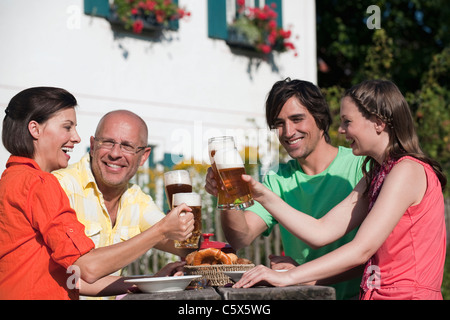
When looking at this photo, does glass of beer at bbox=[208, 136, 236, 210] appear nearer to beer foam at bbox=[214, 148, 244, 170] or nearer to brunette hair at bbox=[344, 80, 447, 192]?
beer foam at bbox=[214, 148, 244, 170]

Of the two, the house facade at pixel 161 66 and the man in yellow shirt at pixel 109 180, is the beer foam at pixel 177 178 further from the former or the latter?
the house facade at pixel 161 66

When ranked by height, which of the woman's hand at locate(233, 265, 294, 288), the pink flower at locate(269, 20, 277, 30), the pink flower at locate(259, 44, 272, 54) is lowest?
the woman's hand at locate(233, 265, 294, 288)

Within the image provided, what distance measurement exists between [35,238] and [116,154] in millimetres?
1080

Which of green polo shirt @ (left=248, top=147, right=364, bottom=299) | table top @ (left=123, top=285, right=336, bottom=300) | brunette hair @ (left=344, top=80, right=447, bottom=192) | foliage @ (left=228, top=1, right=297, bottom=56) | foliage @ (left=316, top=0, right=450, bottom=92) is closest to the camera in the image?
table top @ (left=123, top=285, right=336, bottom=300)

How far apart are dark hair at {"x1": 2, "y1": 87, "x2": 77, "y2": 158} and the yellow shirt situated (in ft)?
2.41

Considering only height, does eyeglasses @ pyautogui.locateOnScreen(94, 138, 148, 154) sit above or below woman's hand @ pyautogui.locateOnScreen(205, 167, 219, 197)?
above

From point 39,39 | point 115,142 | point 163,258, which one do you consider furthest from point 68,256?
point 39,39

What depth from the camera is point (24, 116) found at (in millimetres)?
2645

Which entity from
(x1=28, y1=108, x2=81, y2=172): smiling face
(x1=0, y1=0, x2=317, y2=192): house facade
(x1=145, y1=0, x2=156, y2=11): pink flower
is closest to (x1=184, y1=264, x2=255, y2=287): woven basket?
(x1=28, y1=108, x2=81, y2=172): smiling face

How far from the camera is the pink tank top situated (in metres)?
2.44

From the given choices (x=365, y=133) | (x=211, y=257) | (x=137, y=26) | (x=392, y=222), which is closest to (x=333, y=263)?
(x=392, y=222)

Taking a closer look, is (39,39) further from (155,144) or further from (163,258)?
(163,258)

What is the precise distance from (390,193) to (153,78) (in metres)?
5.85

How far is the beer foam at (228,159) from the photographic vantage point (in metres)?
2.75
